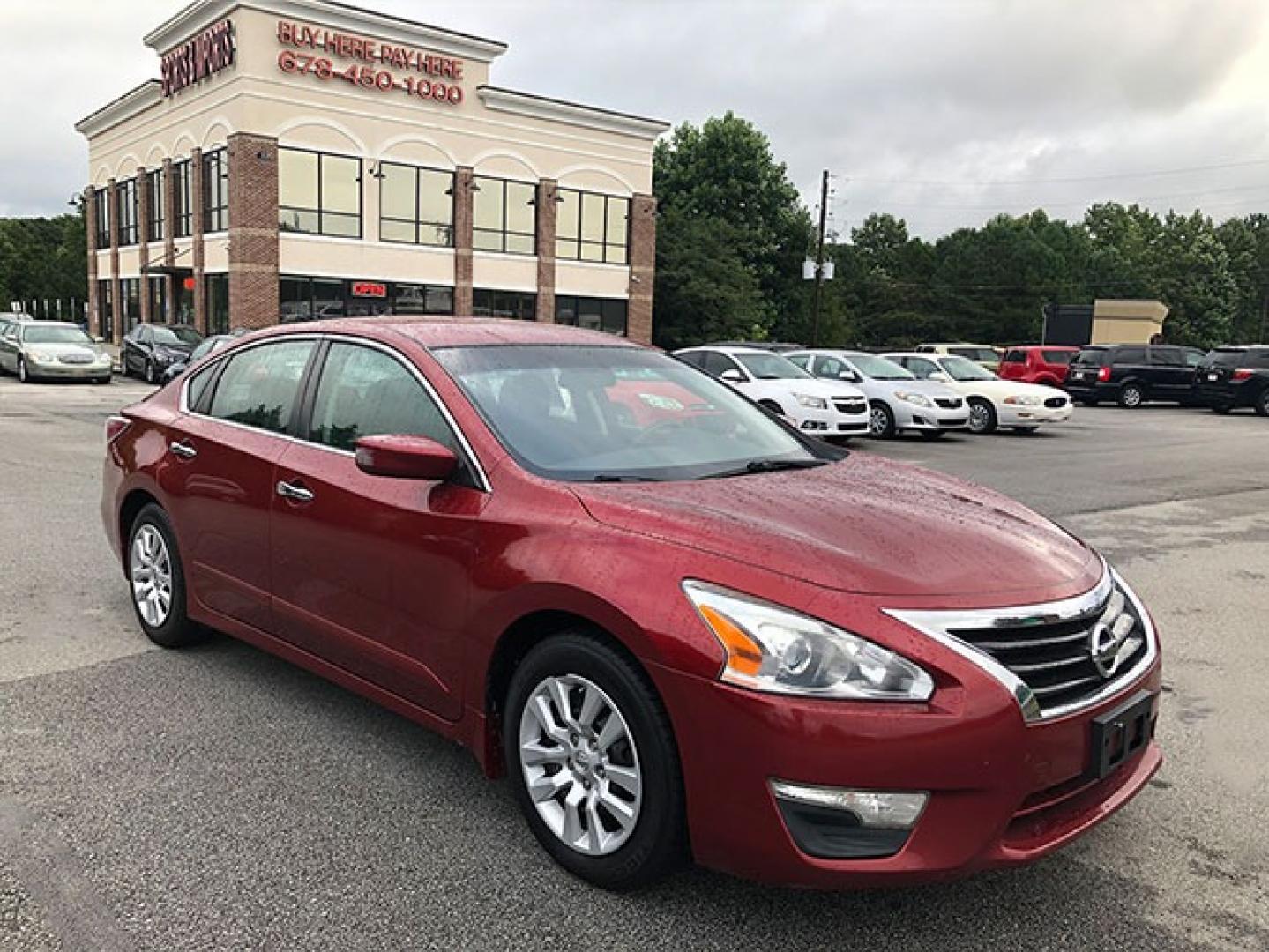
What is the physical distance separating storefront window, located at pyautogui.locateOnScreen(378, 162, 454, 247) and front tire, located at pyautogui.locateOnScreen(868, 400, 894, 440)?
22582mm

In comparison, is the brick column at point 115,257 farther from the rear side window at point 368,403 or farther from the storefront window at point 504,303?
the rear side window at point 368,403

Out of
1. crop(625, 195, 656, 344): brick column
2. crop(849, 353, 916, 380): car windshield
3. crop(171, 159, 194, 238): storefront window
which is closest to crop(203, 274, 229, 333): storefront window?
crop(171, 159, 194, 238): storefront window

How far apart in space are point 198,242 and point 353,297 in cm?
547

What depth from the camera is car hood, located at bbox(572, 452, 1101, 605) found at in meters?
2.74

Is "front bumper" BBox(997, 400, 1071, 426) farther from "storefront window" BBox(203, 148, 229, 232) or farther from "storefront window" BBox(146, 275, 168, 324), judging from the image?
"storefront window" BBox(146, 275, 168, 324)

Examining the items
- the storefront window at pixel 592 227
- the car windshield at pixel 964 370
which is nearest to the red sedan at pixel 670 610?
the car windshield at pixel 964 370

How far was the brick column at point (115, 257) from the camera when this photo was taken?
4241 centimetres

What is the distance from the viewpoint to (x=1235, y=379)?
25.9m

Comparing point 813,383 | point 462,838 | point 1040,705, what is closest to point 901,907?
point 1040,705

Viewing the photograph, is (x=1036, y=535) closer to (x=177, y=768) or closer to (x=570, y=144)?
(x=177, y=768)

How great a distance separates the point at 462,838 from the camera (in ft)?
10.7

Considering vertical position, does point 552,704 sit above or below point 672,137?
below

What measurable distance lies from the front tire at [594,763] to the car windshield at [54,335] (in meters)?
25.4

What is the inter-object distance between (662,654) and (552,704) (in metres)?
0.51
